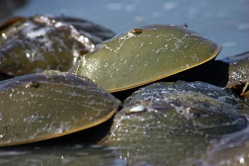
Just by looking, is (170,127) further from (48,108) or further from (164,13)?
(164,13)

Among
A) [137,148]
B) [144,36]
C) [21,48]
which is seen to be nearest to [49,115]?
→ [137,148]

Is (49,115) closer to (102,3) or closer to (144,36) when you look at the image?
(144,36)

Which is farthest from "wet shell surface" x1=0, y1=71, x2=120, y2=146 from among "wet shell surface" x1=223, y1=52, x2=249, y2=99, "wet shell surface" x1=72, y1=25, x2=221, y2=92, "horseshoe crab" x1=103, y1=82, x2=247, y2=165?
"wet shell surface" x1=223, y1=52, x2=249, y2=99

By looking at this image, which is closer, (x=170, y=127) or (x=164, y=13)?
(x=170, y=127)

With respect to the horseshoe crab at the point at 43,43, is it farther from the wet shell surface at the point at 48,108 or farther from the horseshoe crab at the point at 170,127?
the horseshoe crab at the point at 170,127

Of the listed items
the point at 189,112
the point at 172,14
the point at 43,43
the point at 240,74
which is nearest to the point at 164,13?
the point at 172,14

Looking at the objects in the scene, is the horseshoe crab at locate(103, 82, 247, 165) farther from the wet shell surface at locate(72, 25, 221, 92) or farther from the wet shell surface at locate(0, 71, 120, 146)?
the wet shell surface at locate(72, 25, 221, 92)

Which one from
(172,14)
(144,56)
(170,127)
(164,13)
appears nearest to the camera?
(170,127)
